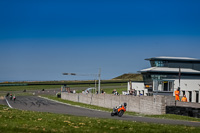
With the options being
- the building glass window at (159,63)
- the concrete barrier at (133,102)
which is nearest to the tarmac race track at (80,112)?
the concrete barrier at (133,102)

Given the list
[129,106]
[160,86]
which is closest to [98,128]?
[129,106]

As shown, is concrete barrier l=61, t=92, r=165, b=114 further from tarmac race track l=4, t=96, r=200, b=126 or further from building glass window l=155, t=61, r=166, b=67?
building glass window l=155, t=61, r=166, b=67

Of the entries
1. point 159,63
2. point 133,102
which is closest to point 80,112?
point 133,102

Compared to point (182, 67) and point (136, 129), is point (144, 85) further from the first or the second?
point (136, 129)

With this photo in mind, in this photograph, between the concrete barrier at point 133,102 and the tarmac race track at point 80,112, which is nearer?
the tarmac race track at point 80,112

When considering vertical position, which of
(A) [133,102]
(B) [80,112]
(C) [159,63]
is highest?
(C) [159,63]

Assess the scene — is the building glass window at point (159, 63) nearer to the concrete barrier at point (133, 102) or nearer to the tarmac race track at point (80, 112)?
the concrete barrier at point (133, 102)

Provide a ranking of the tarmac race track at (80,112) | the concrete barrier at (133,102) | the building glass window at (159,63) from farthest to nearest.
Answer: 1. the building glass window at (159,63)
2. the concrete barrier at (133,102)
3. the tarmac race track at (80,112)

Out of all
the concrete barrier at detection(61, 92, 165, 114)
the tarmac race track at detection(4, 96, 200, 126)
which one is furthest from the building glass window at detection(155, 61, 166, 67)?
the tarmac race track at detection(4, 96, 200, 126)

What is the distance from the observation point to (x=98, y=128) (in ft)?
46.5

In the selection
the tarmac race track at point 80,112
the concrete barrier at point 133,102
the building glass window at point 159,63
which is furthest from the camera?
the building glass window at point 159,63

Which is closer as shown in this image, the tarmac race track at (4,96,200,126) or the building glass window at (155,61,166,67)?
the tarmac race track at (4,96,200,126)

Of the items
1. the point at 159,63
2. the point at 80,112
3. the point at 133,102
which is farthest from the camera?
the point at 159,63

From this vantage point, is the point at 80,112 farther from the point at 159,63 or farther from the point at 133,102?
the point at 159,63
